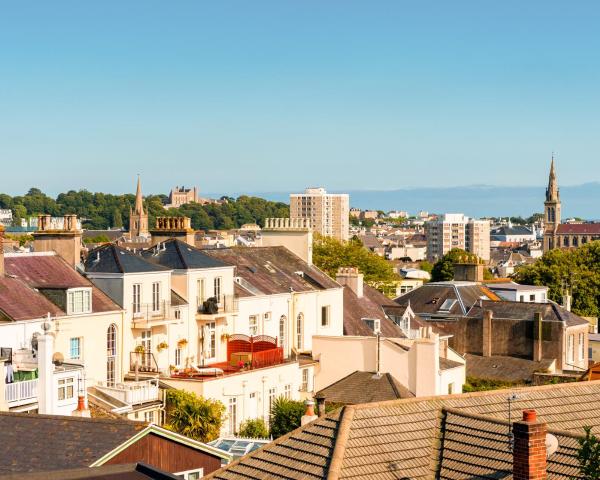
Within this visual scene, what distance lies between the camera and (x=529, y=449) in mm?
18078

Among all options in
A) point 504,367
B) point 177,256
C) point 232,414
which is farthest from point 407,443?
point 504,367

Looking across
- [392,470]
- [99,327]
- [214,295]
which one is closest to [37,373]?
[99,327]

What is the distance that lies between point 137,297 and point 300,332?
1194 cm

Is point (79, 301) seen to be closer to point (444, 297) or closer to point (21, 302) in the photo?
point (21, 302)

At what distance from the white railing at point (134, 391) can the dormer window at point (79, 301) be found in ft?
8.77

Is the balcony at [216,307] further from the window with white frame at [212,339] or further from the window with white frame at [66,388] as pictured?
the window with white frame at [66,388]

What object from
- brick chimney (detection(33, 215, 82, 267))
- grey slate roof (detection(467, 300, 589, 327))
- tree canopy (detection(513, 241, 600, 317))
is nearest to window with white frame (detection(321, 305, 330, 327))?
brick chimney (detection(33, 215, 82, 267))

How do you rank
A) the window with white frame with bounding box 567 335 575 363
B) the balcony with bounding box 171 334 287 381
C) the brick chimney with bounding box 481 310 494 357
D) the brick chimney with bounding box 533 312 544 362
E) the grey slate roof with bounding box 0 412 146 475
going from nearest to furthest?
the grey slate roof with bounding box 0 412 146 475 → the balcony with bounding box 171 334 287 381 → the brick chimney with bounding box 533 312 544 362 → the window with white frame with bounding box 567 335 575 363 → the brick chimney with bounding box 481 310 494 357

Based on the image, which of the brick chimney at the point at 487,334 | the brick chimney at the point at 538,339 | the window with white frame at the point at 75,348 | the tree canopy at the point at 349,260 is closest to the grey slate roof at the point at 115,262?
the window with white frame at the point at 75,348

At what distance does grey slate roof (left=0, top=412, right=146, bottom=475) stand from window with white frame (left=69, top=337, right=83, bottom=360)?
1384 cm

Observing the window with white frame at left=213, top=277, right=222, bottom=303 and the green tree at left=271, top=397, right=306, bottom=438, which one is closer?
the green tree at left=271, top=397, right=306, bottom=438

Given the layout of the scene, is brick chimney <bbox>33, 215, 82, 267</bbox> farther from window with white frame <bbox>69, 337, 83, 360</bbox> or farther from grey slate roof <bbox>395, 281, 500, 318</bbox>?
grey slate roof <bbox>395, 281, 500, 318</bbox>

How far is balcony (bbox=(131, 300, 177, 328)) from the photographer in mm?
41719

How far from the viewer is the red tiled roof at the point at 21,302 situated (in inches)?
1453
